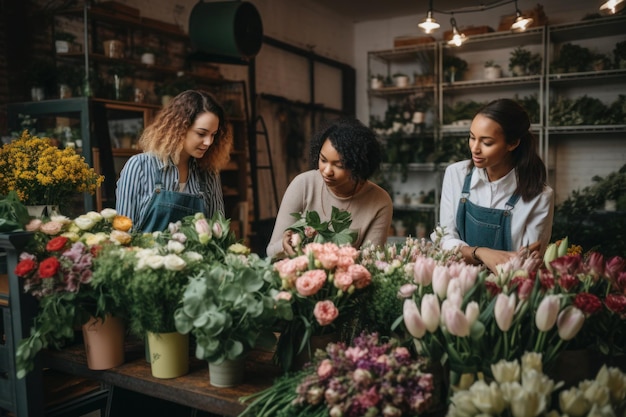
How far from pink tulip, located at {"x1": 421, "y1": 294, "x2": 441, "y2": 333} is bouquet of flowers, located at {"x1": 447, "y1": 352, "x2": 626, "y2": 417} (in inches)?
5.8

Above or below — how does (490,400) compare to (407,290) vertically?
below

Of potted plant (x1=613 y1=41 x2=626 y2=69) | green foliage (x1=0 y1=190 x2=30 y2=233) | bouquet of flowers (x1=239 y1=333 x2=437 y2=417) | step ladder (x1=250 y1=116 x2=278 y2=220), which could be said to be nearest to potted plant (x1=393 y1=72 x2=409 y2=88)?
step ladder (x1=250 y1=116 x2=278 y2=220)

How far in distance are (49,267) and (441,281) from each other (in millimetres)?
983

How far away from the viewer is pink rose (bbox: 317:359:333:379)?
3.87ft

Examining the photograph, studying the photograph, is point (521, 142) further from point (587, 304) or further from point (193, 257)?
point (193, 257)

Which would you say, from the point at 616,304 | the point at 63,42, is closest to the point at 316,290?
the point at 616,304

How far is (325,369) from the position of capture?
118 cm

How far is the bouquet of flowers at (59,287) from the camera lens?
1448 mm

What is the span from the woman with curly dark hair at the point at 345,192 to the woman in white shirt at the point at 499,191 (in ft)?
1.02

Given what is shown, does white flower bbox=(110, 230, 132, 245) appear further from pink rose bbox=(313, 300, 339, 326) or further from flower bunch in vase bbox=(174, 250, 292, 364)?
pink rose bbox=(313, 300, 339, 326)

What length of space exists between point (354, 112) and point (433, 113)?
1.57 m

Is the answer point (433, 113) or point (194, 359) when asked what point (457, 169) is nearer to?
point (194, 359)

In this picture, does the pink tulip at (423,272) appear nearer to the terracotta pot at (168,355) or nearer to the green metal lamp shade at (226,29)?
the terracotta pot at (168,355)

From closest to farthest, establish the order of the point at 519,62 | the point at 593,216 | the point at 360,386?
the point at 360,386 < the point at 593,216 < the point at 519,62
